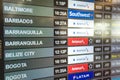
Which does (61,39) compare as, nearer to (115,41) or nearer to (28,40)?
(28,40)

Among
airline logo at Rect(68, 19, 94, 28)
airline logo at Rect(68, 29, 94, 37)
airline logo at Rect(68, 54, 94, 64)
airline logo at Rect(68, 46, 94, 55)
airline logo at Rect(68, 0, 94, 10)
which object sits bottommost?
airline logo at Rect(68, 54, 94, 64)

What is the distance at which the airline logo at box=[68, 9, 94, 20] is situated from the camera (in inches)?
69.1

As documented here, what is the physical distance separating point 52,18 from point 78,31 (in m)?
0.27

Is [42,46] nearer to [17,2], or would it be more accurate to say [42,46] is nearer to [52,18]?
[52,18]

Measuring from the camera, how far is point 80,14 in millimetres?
1814

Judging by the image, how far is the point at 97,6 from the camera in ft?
6.31

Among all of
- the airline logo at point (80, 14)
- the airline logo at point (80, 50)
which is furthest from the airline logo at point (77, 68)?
the airline logo at point (80, 14)

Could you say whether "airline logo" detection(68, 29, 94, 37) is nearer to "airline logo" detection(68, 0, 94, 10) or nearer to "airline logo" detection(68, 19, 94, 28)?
"airline logo" detection(68, 19, 94, 28)

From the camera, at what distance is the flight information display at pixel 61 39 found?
4.83 ft

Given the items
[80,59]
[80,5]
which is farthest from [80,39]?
[80,5]

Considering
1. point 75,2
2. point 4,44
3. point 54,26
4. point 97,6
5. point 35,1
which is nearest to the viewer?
point 4,44

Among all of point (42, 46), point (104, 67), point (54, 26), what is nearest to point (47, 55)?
point (42, 46)

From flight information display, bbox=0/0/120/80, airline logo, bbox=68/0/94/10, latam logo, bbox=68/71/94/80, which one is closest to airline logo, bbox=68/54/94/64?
flight information display, bbox=0/0/120/80

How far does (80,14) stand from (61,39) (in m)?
0.27
